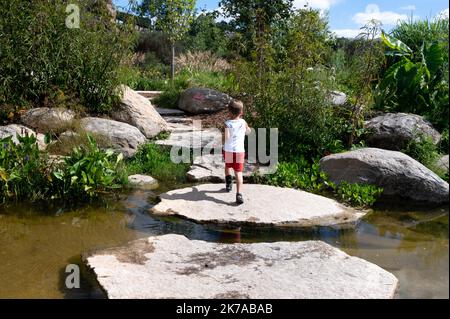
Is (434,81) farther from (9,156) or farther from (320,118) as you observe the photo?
(9,156)

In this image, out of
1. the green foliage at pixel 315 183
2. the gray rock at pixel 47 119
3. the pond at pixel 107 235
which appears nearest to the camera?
the pond at pixel 107 235

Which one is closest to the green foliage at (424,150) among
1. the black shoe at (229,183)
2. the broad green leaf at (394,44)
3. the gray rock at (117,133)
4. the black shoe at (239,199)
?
the broad green leaf at (394,44)

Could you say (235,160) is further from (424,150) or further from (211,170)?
(424,150)

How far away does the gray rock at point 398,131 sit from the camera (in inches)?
280

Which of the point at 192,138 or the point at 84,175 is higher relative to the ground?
the point at 192,138

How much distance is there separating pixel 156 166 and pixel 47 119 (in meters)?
2.23

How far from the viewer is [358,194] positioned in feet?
19.1

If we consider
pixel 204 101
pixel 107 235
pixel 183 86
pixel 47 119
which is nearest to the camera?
pixel 107 235

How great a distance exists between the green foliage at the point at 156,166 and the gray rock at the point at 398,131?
3062mm

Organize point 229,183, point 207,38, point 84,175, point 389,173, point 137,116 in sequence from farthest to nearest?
point 207,38 → point 137,116 → point 389,173 → point 229,183 → point 84,175

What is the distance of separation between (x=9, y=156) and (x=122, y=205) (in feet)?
4.93

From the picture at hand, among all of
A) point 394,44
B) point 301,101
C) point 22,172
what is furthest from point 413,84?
point 22,172

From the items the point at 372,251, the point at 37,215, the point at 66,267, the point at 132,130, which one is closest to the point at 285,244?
the point at 372,251

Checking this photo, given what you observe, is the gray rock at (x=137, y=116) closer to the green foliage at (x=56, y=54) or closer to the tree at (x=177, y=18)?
the green foliage at (x=56, y=54)
